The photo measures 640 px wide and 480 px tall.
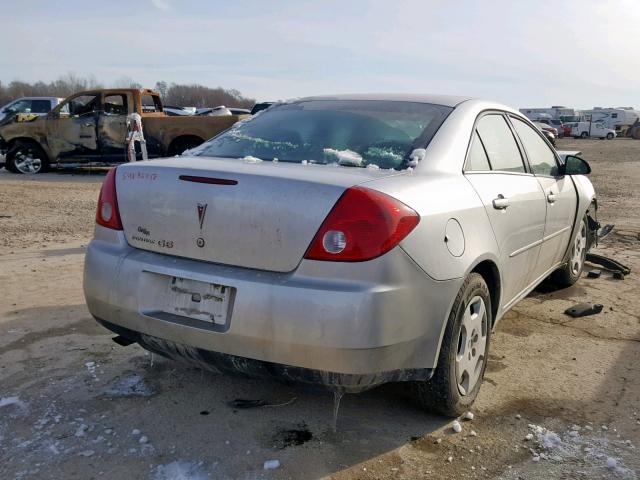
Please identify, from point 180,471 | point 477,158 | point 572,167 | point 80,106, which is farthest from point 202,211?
point 80,106

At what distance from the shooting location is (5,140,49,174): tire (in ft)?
48.8

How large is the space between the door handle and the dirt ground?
107 cm

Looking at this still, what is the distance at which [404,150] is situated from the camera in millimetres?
3111

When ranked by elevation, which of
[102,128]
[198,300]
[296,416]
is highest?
[102,128]

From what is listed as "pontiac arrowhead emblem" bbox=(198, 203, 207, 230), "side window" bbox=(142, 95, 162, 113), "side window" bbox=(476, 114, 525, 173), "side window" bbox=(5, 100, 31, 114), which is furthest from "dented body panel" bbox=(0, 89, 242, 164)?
"pontiac arrowhead emblem" bbox=(198, 203, 207, 230)

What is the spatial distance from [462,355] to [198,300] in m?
1.36

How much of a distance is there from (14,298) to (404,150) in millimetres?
3582

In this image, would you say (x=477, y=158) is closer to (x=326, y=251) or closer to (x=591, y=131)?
(x=326, y=251)

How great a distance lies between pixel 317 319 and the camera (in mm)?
2408

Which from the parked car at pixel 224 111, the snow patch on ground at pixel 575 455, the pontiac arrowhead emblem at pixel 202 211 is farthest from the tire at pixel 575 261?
the parked car at pixel 224 111

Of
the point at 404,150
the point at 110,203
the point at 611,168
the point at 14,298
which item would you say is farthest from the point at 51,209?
the point at 611,168

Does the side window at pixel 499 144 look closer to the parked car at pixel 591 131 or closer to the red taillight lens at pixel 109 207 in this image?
the red taillight lens at pixel 109 207

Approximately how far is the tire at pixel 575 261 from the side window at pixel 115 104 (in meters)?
11.9

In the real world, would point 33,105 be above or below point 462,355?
above
